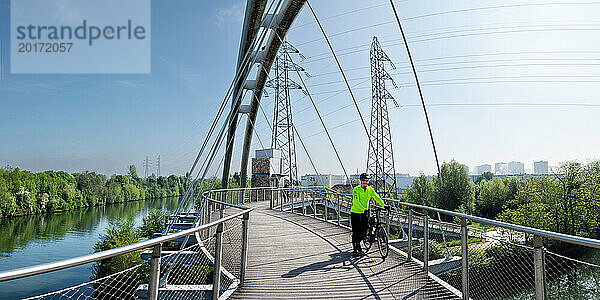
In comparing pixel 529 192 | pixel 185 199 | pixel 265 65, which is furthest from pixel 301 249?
pixel 529 192

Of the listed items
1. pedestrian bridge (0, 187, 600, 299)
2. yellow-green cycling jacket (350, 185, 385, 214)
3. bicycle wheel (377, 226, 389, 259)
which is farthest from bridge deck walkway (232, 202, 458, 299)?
yellow-green cycling jacket (350, 185, 385, 214)

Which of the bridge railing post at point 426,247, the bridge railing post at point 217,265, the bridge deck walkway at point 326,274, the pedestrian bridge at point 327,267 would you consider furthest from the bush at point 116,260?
the bridge railing post at point 426,247

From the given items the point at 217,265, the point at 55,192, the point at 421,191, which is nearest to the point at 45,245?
the point at 55,192

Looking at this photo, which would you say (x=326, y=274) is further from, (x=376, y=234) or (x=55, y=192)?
(x=55, y=192)

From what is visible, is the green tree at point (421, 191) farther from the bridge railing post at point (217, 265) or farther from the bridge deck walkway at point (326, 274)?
the bridge railing post at point (217, 265)

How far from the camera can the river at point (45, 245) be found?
2442cm

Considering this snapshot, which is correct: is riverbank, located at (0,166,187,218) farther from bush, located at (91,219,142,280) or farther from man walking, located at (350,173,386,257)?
man walking, located at (350,173,386,257)

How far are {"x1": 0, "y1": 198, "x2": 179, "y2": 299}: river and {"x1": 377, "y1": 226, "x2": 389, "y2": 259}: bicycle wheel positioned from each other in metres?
21.7

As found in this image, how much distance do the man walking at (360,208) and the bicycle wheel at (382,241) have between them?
327 mm

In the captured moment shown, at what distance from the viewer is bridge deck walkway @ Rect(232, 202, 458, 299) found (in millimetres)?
4883

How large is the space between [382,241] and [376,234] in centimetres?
26

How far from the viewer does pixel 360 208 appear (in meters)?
6.99

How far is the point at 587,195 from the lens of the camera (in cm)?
2539

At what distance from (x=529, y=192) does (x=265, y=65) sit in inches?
945
